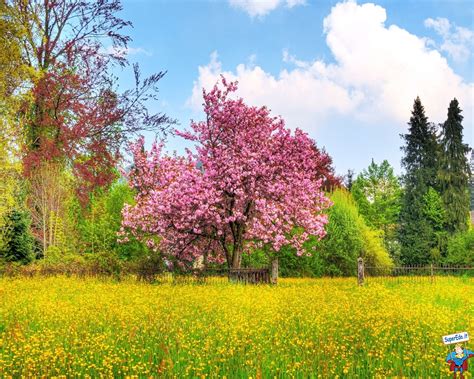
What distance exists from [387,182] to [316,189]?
37221 mm

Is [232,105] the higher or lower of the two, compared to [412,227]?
higher

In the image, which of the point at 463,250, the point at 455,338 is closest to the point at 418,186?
the point at 463,250

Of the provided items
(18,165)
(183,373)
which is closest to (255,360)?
(183,373)

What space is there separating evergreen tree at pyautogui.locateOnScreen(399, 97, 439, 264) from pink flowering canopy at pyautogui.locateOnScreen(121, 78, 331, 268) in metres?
28.5

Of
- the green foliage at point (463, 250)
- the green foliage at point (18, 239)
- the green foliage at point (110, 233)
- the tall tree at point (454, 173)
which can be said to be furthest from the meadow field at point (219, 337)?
the tall tree at point (454, 173)

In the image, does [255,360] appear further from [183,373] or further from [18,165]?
[18,165]

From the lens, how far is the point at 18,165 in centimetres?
2109

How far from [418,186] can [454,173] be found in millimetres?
4912

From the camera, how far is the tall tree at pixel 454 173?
5117cm

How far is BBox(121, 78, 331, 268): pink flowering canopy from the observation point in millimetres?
21062

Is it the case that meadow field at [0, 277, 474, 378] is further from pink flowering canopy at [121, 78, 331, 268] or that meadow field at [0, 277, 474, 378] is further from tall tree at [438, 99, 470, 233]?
tall tree at [438, 99, 470, 233]

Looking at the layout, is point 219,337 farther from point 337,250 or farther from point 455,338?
point 337,250

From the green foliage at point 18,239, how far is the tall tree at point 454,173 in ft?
132

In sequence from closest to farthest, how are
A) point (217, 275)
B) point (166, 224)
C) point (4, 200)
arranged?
1. point (217, 275)
2. point (166, 224)
3. point (4, 200)
